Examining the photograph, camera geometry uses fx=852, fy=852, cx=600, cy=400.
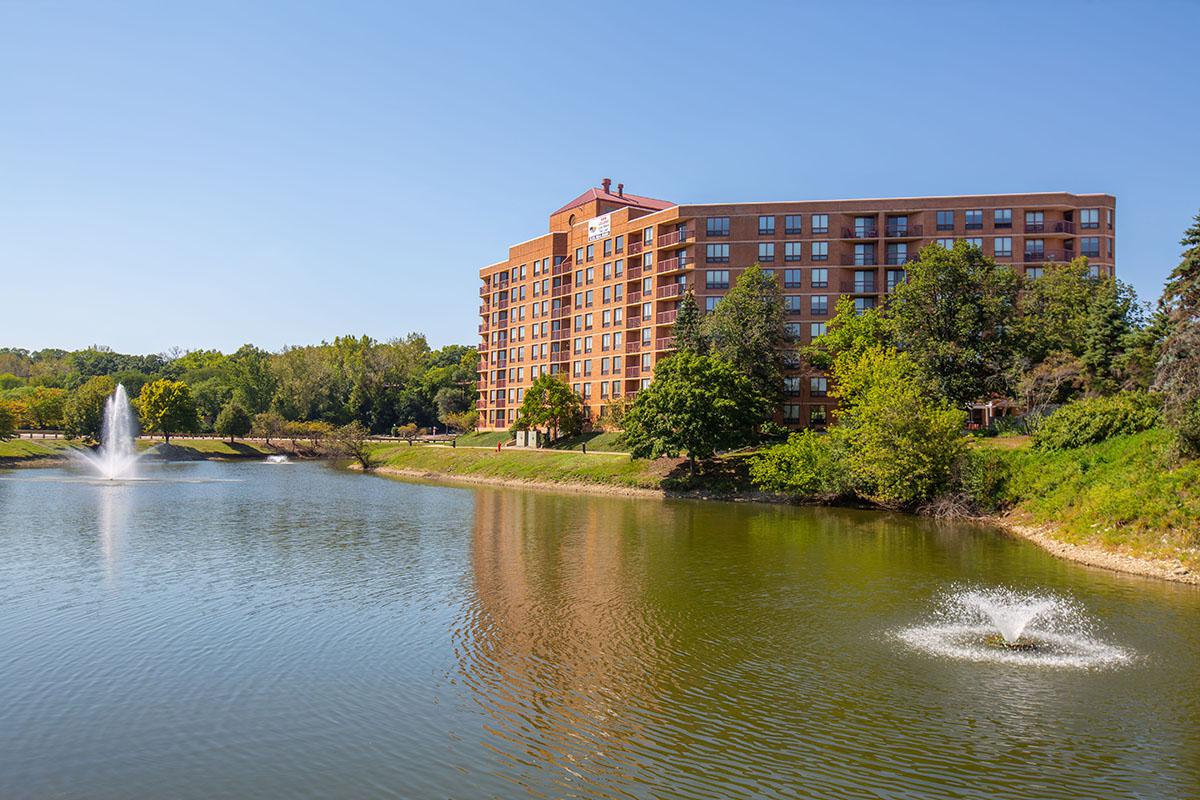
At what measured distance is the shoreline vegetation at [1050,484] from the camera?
3235 centimetres

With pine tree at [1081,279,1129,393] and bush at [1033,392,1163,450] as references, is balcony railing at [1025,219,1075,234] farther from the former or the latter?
bush at [1033,392,1163,450]

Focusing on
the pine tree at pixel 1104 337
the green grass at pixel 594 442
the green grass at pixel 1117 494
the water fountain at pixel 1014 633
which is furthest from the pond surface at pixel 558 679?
the green grass at pixel 594 442

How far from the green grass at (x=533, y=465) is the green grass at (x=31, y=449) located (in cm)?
3868

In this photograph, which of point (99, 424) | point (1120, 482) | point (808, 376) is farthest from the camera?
point (99, 424)

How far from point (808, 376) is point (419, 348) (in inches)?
4025

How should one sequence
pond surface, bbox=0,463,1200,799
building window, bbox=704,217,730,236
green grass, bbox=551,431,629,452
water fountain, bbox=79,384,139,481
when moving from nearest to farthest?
pond surface, bbox=0,463,1200,799
green grass, bbox=551,431,629,452
building window, bbox=704,217,730,236
water fountain, bbox=79,384,139,481

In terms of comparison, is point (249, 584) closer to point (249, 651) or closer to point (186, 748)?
point (249, 651)

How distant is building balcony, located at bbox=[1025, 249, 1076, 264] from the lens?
82.2 m

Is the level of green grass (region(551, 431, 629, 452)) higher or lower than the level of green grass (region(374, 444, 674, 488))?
higher

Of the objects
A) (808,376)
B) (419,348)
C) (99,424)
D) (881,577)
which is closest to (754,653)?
(881,577)

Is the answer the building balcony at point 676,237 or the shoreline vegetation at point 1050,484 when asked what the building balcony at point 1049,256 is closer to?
the building balcony at point 676,237

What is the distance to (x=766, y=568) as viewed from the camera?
32031 mm

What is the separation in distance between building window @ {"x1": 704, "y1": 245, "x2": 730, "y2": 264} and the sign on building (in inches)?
585

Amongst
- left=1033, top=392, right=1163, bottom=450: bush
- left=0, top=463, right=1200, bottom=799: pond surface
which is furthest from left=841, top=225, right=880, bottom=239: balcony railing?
left=0, top=463, right=1200, bottom=799: pond surface
